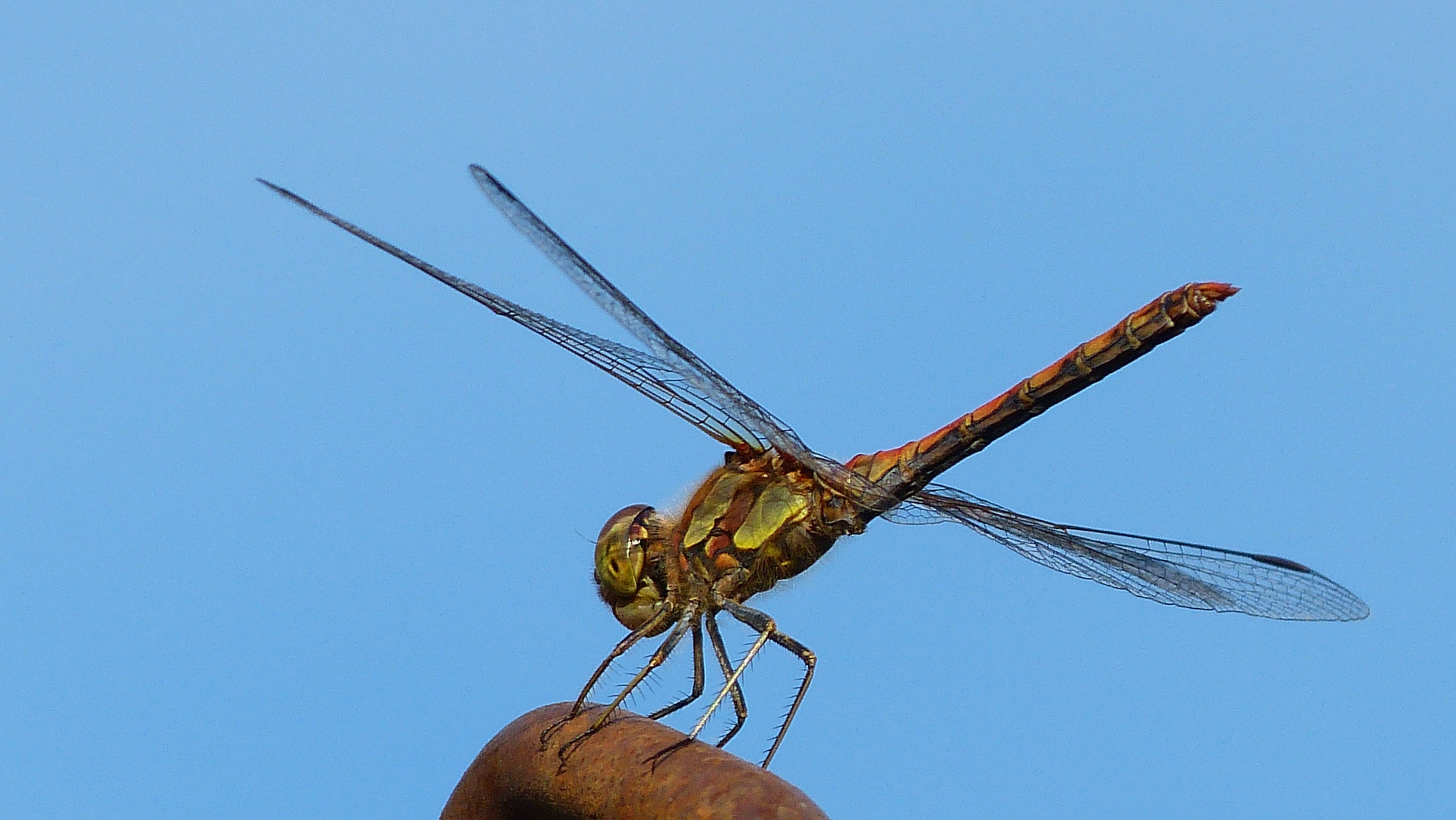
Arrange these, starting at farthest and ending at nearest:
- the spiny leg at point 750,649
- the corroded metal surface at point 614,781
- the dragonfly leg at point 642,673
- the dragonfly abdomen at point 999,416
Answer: the dragonfly abdomen at point 999,416
the spiny leg at point 750,649
the dragonfly leg at point 642,673
the corroded metal surface at point 614,781

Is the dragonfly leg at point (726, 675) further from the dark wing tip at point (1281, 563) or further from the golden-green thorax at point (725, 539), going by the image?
the dark wing tip at point (1281, 563)

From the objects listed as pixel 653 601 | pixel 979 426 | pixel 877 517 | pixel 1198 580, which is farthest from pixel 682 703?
pixel 1198 580

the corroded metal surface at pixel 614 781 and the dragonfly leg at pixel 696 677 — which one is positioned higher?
the dragonfly leg at pixel 696 677

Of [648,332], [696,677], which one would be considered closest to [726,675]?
[696,677]

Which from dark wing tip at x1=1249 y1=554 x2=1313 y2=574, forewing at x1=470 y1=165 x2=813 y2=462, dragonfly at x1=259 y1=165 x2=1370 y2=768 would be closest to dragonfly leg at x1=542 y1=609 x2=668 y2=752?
dragonfly at x1=259 y1=165 x2=1370 y2=768

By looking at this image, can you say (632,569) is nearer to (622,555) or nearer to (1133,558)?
(622,555)

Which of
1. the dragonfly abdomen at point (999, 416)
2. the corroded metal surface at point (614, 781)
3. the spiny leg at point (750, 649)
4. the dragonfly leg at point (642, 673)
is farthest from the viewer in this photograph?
the dragonfly abdomen at point (999, 416)

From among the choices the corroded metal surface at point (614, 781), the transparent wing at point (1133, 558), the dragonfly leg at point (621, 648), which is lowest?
the corroded metal surface at point (614, 781)

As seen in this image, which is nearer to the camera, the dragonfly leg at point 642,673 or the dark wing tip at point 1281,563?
the dragonfly leg at point 642,673

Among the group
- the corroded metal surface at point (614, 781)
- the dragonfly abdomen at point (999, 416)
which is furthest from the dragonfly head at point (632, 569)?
the corroded metal surface at point (614, 781)
